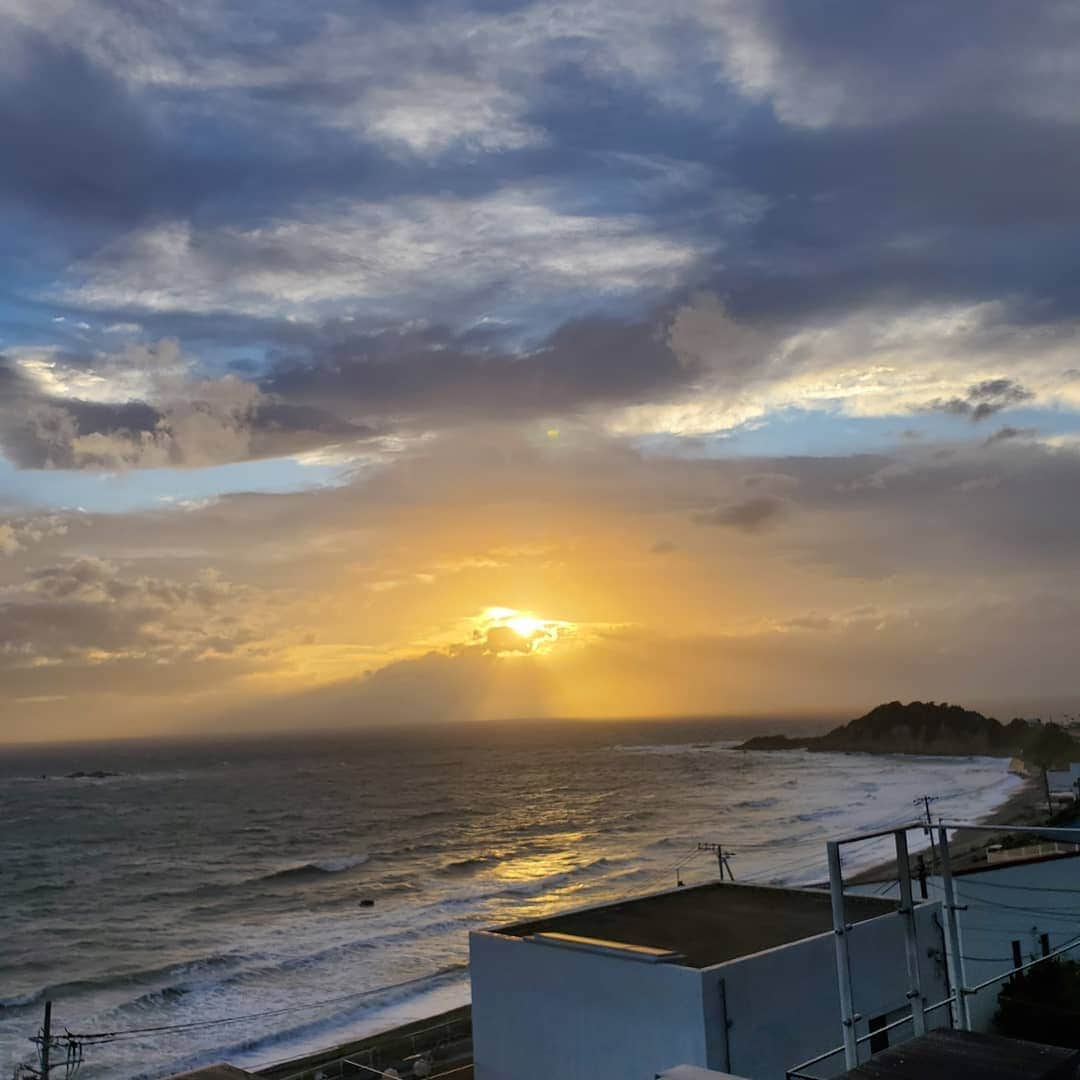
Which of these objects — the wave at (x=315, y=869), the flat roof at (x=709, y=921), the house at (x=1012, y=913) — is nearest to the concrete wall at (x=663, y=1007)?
the flat roof at (x=709, y=921)

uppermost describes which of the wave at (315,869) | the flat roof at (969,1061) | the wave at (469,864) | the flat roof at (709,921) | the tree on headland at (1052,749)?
the flat roof at (969,1061)

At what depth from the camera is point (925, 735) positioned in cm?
16500

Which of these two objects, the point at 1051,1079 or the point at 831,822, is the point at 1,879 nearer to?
the point at 831,822

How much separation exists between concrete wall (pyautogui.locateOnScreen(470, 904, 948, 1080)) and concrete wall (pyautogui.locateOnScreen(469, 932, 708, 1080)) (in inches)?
0.6

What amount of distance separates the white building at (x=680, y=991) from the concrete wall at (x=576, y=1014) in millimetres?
15

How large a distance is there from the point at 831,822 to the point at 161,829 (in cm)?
5625

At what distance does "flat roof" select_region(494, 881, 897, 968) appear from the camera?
14656 mm

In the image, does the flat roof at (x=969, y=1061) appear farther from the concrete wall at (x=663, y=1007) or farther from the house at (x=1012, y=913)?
the house at (x=1012, y=913)

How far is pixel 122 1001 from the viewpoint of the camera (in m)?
33.5

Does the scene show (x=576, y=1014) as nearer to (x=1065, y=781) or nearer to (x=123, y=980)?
(x=123, y=980)

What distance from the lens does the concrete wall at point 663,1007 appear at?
1222 centimetres

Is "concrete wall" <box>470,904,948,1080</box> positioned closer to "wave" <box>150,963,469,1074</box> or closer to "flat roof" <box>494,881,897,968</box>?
"flat roof" <box>494,881,897,968</box>

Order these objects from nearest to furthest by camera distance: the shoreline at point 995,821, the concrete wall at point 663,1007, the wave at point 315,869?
the concrete wall at point 663,1007, the shoreline at point 995,821, the wave at point 315,869

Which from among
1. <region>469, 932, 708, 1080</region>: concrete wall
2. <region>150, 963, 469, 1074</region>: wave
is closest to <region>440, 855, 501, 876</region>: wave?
<region>150, 963, 469, 1074</region>: wave
